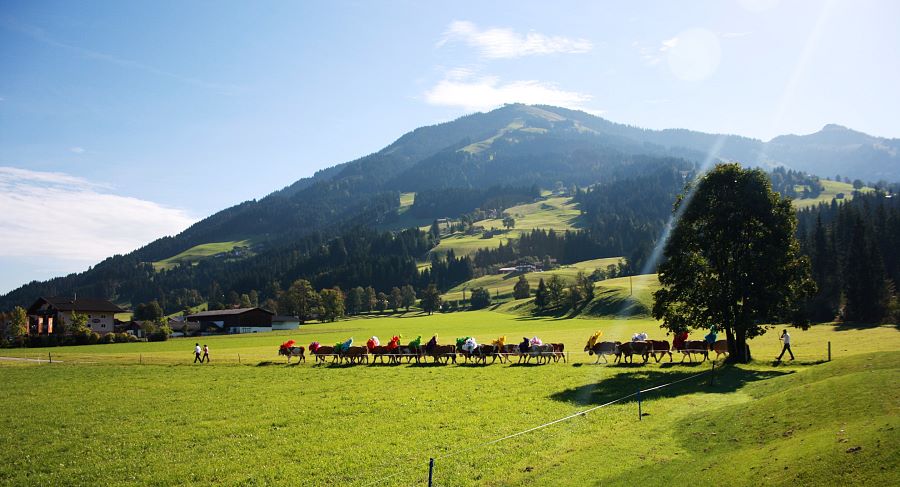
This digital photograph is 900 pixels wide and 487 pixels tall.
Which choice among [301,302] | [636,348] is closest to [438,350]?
[636,348]

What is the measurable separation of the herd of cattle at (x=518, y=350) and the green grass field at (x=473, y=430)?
14.3ft

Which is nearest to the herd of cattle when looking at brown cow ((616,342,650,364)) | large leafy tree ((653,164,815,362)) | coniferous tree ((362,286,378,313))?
brown cow ((616,342,650,364))

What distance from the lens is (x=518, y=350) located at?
43.8m

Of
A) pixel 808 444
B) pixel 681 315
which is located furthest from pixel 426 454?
pixel 681 315

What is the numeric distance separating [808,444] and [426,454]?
10.1 meters

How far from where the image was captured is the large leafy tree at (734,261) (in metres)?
34.2

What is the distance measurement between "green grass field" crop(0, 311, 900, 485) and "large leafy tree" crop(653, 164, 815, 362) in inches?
136

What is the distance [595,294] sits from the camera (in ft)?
397

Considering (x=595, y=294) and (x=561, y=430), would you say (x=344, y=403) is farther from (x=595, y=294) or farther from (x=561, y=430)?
(x=595, y=294)

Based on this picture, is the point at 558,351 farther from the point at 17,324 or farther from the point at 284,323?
the point at 284,323

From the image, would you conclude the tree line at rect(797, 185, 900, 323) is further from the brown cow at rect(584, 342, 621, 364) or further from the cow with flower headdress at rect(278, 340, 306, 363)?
the cow with flower headdress at rect(278, 340, 306, 363)

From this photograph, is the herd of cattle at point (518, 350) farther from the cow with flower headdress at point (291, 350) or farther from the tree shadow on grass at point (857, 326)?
the tree shadow on grass at point (857, 326)

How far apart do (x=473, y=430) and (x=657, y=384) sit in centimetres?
1345

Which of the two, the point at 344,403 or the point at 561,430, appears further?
the point at 344,403
